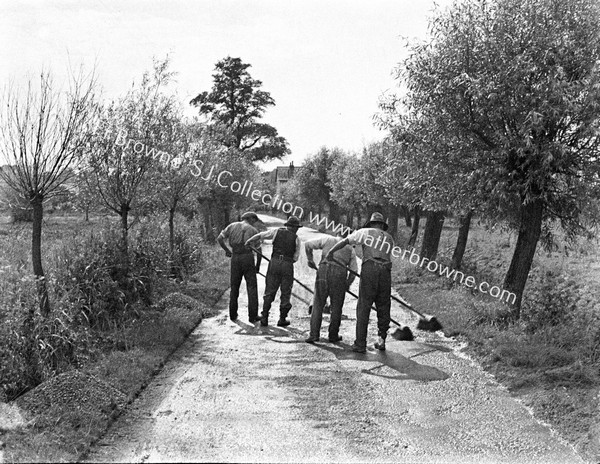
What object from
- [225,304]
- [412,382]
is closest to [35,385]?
[412,382]

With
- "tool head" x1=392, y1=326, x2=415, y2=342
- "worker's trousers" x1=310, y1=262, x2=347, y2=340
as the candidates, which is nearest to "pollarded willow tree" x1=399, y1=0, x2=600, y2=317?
"tool head" x1=392, y1=326, x2=415, y2=342

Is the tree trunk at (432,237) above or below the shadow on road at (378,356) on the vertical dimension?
above

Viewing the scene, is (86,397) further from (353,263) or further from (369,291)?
(353,263)

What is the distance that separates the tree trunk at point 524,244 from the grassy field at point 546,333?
35 cm

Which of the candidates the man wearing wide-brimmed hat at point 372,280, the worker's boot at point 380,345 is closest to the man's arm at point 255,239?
the man wearing wide-brimmed hat at point 372,280

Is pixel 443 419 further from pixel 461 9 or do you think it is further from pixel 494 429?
pixel 461 9

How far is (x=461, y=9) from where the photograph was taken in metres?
10.3

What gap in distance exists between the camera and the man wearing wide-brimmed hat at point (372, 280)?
28.3 ft

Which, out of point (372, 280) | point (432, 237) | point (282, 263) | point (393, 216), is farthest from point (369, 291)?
point (393, 216)

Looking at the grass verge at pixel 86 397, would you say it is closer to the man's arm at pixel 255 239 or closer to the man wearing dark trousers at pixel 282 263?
the man wearing dark trousers at pixel 282 263

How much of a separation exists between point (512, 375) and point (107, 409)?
4.72 metres

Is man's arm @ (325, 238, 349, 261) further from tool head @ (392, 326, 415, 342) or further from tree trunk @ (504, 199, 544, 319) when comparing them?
tree trunk @ (504, 199, 544, 319)

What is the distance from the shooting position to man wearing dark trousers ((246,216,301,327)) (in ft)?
34.2

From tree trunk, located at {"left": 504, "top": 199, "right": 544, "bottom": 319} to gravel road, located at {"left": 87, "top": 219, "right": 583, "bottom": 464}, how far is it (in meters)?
3.15
